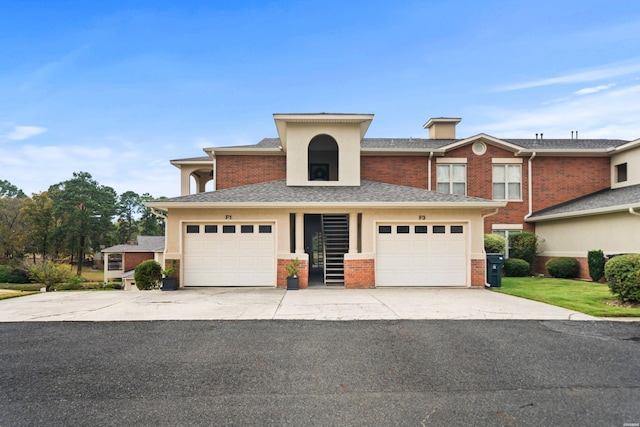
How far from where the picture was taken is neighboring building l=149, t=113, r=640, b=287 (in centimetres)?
1301

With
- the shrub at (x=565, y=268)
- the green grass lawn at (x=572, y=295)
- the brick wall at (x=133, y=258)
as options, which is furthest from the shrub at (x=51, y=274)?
the shrub at (x=565, y=268)

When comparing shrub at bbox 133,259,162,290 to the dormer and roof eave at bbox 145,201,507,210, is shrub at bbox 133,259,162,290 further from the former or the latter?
the dormer

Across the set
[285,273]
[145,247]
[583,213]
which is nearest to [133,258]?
[145,247]

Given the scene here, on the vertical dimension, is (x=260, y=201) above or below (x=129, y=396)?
above

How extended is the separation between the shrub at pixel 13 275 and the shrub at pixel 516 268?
122 ft

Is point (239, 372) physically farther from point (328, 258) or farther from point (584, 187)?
point (584, 187)

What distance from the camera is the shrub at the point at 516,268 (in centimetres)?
1688

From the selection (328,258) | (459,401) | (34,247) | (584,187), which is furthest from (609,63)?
(34,247)

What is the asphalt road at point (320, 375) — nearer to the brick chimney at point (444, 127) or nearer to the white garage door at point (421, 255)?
the white garage door at point (421, 255)

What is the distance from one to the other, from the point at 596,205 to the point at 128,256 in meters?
33.8

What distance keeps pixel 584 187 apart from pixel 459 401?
1970 centimetres

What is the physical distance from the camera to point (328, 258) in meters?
15.0

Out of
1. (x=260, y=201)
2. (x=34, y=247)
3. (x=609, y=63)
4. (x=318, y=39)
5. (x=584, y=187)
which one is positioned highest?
(x=318, y=39)

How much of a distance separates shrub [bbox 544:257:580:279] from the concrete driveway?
6.48 metres
